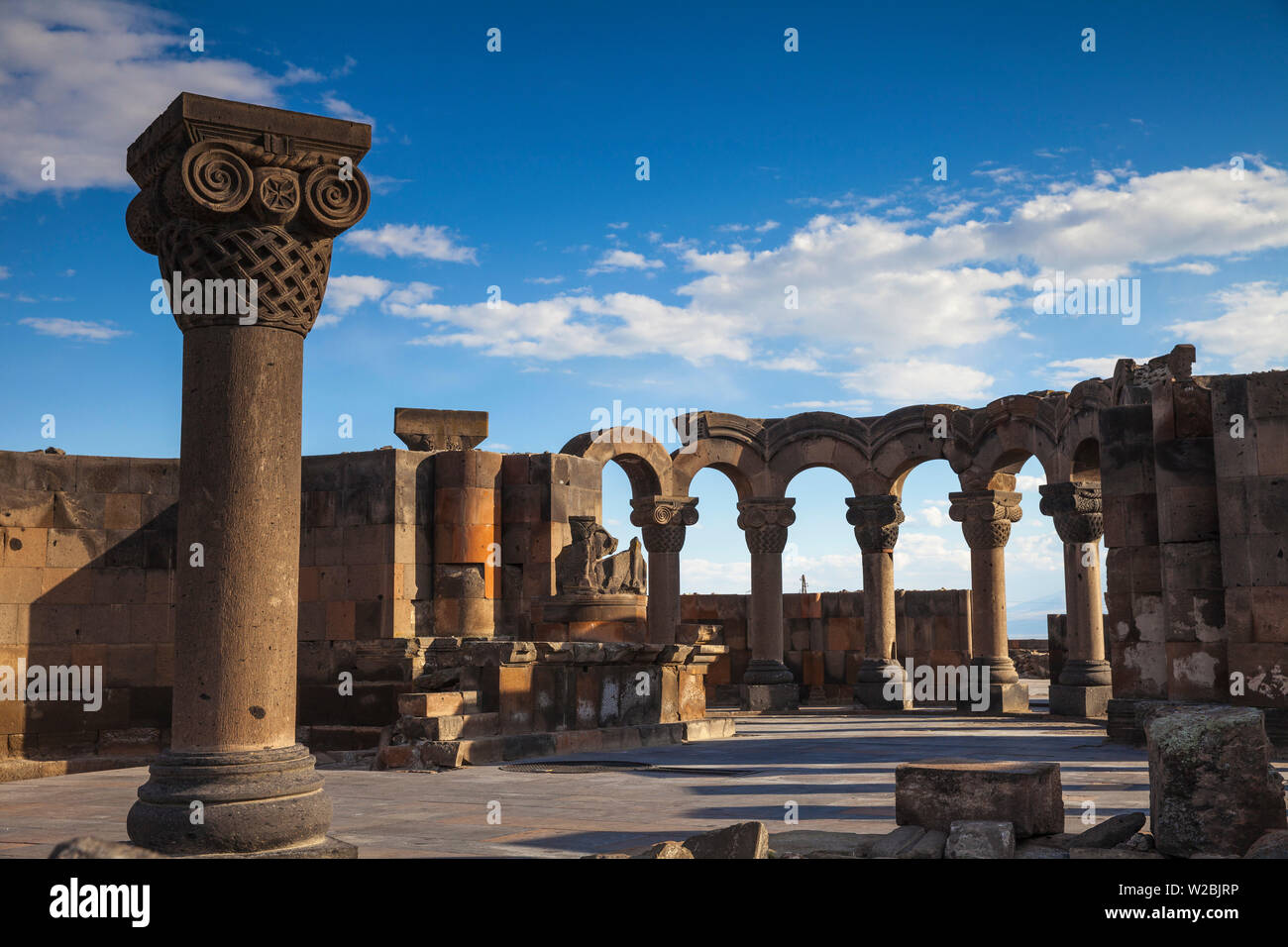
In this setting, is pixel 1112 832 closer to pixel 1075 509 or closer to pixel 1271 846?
pixel 1271 846

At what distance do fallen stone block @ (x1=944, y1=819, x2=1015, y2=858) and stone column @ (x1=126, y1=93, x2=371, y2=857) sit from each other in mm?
2829

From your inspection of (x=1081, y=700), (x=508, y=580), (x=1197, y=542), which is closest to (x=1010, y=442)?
(x=1081, y=700)

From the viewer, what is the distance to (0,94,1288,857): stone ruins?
564 centimetres

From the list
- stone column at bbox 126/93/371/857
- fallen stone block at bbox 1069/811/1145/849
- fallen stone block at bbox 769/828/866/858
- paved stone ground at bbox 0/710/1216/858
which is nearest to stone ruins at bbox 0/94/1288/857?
stone column at bbox 126/93/371/857

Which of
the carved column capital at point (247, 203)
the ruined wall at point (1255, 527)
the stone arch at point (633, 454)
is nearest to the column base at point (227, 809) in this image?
the carved column capital at point (247, 203)

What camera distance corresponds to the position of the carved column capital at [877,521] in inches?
824

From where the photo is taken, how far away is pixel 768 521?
21234 millimetres

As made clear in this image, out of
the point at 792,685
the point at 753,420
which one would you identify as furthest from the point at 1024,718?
the point at 753,420

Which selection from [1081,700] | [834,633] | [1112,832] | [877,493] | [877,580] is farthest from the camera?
[834,633]

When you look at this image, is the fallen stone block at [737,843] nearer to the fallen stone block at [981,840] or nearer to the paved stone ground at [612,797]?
the paved stone ground at [612,797]

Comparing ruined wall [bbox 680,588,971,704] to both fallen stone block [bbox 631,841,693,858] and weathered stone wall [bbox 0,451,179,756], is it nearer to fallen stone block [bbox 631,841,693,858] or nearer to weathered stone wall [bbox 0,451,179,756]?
weathered stone wall [bbox 0,451,179,756]

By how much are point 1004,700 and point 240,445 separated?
1584cm
